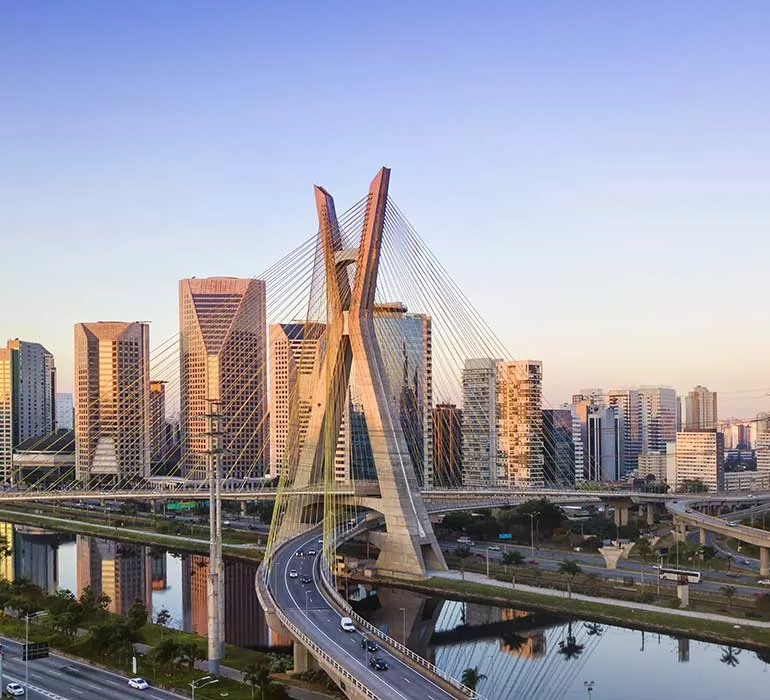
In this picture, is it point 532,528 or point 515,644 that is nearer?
point 515,644

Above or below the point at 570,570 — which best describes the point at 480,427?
above

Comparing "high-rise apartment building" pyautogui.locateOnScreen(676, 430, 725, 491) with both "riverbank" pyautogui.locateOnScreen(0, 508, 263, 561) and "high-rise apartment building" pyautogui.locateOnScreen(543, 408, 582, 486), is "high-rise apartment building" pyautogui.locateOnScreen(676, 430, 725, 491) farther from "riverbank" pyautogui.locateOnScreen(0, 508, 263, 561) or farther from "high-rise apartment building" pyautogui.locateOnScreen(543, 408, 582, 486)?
"riverbank" pyautogui.locateOnScreen(0, 508, 263, 561)

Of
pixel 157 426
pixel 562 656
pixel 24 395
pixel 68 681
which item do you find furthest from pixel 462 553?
pixel 24 395

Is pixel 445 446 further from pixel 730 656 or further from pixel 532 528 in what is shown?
pixel 730 656

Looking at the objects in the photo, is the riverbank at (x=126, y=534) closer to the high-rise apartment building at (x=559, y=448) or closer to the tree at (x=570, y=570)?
the tree at (x=570, y=570)

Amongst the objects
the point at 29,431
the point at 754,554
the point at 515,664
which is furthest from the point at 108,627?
the point at 29,431

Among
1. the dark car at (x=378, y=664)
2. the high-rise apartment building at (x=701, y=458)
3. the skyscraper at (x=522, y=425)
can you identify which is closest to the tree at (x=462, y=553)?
the dark car at (x=378, y=664)

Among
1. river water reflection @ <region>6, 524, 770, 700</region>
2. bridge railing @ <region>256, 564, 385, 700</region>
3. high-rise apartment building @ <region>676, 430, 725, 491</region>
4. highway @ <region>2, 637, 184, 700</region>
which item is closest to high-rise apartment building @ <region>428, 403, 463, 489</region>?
high-rise apartment building @ <region>676, 430, 725, 491</region>

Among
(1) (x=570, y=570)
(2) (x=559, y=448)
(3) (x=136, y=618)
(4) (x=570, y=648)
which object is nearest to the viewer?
(3) (x=136, y=618)

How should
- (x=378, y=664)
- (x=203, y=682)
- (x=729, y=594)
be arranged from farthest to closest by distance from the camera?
(x=729, y=594) < (x=203, y=682) < (x=378, y=664)
